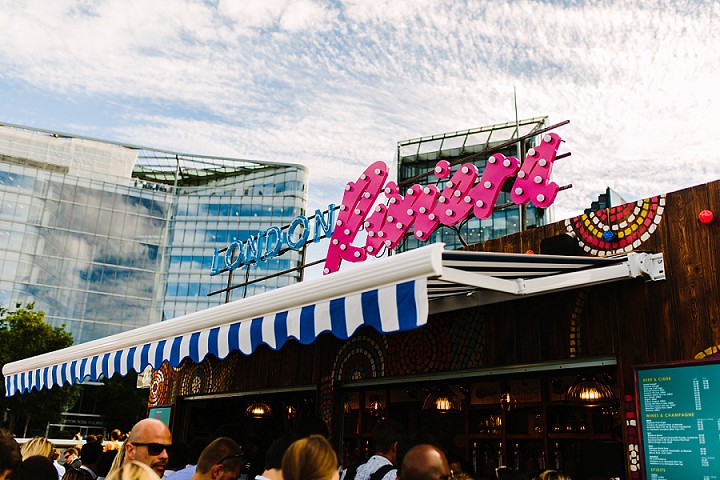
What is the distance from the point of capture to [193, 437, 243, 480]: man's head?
370 centimetres

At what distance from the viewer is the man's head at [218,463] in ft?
12.1

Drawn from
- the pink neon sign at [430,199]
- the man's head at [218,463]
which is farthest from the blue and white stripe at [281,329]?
the pink neon sign at [430,199]

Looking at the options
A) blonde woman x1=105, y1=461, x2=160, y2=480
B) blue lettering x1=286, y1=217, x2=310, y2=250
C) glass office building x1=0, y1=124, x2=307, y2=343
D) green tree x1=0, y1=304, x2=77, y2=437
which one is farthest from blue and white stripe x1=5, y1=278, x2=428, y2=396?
glass office building x1=0, y1=124, x2=307, y2=343

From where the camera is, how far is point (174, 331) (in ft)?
22.5

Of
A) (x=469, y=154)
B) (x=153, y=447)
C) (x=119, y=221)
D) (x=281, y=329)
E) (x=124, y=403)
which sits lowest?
(x=153, y=447)

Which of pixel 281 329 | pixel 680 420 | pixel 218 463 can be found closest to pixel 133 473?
pixel 218 463

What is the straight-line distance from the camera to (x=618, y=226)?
5.99 m

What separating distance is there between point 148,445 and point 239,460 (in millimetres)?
644

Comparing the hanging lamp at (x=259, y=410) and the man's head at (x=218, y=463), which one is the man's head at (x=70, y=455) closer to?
the hanging lamp at (x=259, y=410)

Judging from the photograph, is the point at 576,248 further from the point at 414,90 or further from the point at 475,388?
the point at 414,90

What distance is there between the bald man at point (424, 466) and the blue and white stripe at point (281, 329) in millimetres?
1417

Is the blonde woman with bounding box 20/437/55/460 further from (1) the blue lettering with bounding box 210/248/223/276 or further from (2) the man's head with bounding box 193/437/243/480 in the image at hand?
(1) the blue lettering with bounding box 210/248/223/276


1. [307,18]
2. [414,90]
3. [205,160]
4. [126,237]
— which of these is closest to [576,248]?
[307,18]

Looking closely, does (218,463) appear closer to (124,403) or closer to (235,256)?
(235,256)
